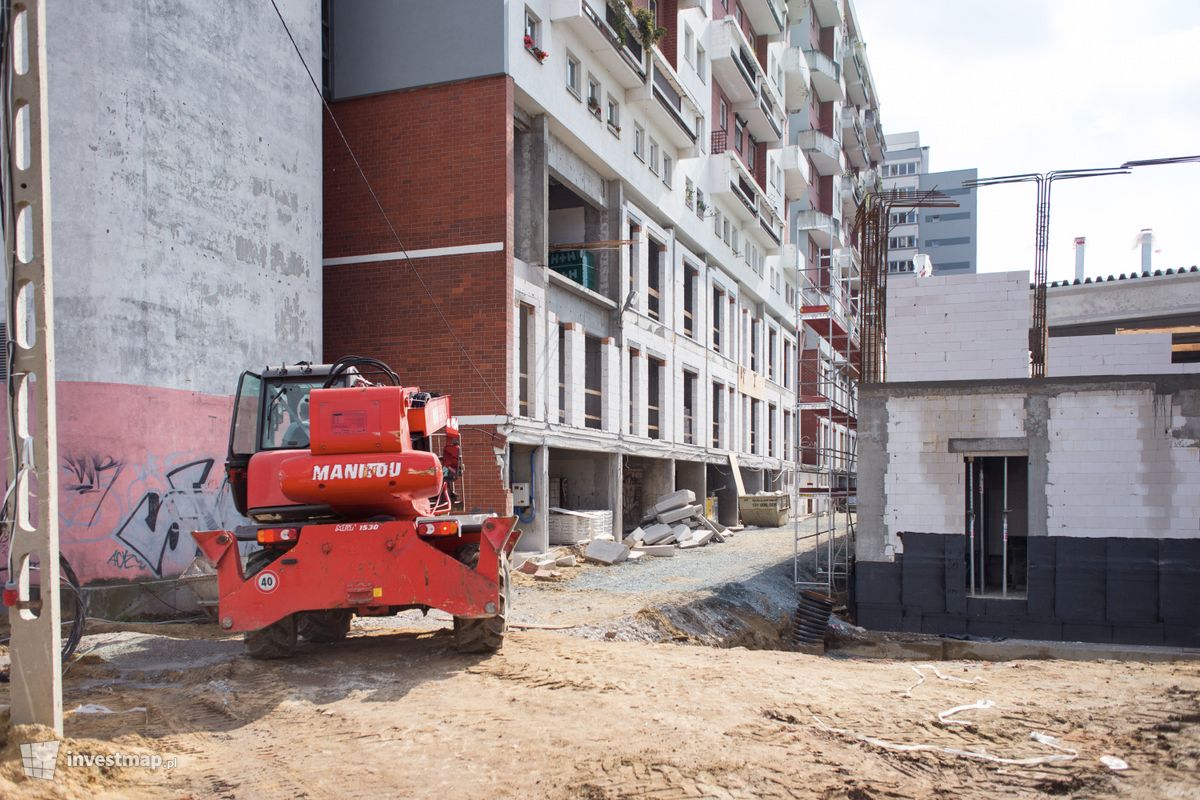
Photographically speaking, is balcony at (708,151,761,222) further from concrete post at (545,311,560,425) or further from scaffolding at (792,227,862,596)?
concrete post at (545,311,560,425)

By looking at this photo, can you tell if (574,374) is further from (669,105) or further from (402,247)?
(669,105)

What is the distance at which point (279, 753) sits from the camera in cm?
675

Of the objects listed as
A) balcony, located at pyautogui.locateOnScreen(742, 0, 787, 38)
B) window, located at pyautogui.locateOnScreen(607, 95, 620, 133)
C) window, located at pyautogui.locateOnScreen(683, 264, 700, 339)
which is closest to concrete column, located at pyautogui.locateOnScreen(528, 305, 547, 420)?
window, located at pyautogui.locateOnScreen(607, 95, 620, 133)

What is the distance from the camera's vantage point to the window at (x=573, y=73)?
2202 centimetres

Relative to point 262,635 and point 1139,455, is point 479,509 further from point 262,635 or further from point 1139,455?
point 1139,455

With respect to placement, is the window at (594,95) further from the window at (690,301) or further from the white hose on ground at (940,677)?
the white hose on ground at (940,677)

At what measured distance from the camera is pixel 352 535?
8859 mm

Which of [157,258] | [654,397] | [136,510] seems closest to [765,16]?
[654,397]

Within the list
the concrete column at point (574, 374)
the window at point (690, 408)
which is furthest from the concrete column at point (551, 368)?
the window at point (690, 408)

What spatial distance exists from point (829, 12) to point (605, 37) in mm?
31189

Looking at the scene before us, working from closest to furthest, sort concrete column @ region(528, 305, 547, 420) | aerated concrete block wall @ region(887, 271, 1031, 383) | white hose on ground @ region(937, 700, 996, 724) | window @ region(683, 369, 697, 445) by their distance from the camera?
white hose on ground @ region(937, 700, 996, 724), aerated concrete block wall @ region(887, 271, 1031, 383), concrete column @ region(528, 305, 547, 420), window @ region(683, 369, 697, 445)

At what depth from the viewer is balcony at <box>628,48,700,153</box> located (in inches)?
1013

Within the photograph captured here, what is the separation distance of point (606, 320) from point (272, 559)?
16503 mm

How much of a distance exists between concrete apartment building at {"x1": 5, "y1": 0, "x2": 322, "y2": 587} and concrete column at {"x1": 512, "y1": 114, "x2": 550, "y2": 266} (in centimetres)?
521
